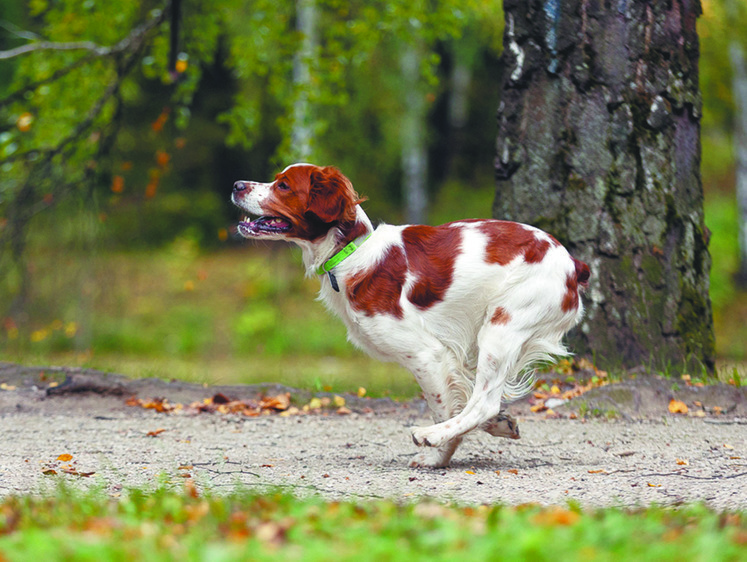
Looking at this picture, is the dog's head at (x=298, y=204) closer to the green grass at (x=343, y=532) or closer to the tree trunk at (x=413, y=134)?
the green grass at (x=343, y=532)

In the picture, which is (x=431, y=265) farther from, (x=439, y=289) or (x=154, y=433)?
(x=154, y=433)

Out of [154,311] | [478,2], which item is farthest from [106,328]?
[478,2]

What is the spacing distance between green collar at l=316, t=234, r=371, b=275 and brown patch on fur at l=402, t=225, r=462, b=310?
9.0 inches

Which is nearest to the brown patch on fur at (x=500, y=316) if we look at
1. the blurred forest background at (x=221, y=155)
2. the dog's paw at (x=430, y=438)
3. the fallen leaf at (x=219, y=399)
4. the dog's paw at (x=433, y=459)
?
the dog's paw at (x=430, y=438)

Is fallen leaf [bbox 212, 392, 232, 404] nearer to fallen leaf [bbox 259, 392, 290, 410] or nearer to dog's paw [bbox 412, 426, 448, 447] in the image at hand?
fallen leaf [bbox 259, 392, 290, 410]

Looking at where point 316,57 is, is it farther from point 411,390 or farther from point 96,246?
point 411,390

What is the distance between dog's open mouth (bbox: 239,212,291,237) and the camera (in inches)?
171

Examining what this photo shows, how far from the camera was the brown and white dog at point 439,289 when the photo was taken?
4.16m

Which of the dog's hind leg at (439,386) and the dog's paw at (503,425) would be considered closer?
the dog's hind leg at (439,386)

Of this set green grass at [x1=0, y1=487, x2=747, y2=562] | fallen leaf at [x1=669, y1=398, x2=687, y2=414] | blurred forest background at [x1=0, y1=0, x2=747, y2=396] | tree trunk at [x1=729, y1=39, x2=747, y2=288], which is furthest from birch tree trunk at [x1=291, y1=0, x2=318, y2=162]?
tree trunk at [x1=729, y1=39, x2=747, y2=288]

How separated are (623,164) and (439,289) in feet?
7.18

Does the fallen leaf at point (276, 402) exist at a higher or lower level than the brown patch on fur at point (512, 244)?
lower

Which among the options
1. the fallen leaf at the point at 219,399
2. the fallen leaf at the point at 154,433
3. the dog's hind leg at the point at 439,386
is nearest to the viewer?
the dog's hind leg at the point at 439,386

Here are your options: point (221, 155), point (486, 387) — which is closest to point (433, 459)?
point (486, 387)
